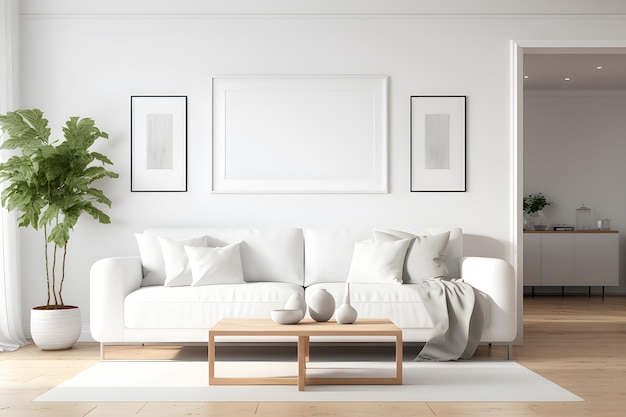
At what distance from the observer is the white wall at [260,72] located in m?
5.82

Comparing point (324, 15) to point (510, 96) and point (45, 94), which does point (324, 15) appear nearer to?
point (510, 96)

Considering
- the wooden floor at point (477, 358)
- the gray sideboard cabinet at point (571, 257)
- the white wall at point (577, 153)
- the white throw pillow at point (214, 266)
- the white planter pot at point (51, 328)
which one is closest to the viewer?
the wooden floor at point (477, 358)

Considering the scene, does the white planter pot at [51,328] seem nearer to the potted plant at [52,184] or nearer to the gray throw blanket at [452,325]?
the potted plant at [52,184]

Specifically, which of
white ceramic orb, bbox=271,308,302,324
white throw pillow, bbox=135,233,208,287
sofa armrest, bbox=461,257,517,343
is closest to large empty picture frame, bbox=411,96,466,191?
sofa armrest, bbox=461,257,517,343

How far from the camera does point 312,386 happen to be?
4.00m

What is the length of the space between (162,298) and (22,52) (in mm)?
2551

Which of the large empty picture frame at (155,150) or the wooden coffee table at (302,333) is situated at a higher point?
the large empty picture frame at (155,150)

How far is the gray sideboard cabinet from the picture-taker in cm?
916

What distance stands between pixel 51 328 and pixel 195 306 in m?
1.21

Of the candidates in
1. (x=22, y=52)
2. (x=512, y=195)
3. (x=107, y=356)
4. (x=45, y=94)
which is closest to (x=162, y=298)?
(x=107, y=356)

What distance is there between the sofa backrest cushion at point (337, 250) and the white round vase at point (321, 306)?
1.24 metres

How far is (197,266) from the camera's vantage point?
16.6 ft

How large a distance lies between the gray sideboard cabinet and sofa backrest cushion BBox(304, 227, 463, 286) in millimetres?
3962

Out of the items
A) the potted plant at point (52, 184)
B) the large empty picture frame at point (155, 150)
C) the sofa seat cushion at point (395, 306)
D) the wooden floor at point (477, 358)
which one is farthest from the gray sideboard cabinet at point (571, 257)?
the potted plant at point (52, 184)
